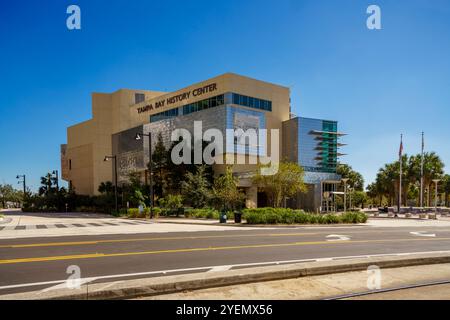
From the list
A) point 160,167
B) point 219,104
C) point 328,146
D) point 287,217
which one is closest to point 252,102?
point 219,104

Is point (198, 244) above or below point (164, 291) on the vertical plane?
below

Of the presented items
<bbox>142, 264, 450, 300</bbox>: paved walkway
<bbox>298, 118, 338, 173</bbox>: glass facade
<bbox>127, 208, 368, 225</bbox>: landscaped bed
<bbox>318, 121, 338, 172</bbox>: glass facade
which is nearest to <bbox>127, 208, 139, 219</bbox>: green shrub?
<bbox>127, 208, 368, 225</bbox>: landscaped bed

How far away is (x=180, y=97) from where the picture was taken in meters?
53.6

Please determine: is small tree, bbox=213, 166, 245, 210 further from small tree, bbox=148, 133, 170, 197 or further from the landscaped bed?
small tree, bbox=148, 133, 170, 197

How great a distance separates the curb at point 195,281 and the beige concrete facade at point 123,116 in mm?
35656

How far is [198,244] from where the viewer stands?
11.7 m

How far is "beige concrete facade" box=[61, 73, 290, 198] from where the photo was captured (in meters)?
47.1

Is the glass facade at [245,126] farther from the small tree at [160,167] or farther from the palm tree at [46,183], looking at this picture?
the palm tree at [46,183]

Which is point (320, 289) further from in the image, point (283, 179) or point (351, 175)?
point (351, 175)

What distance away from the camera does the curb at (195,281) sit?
4656 millimetres

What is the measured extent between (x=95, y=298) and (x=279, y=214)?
20048mm

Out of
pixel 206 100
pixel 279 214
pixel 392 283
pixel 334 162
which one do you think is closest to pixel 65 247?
pixel 392 283

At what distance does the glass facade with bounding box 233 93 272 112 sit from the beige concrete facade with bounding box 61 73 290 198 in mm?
658
